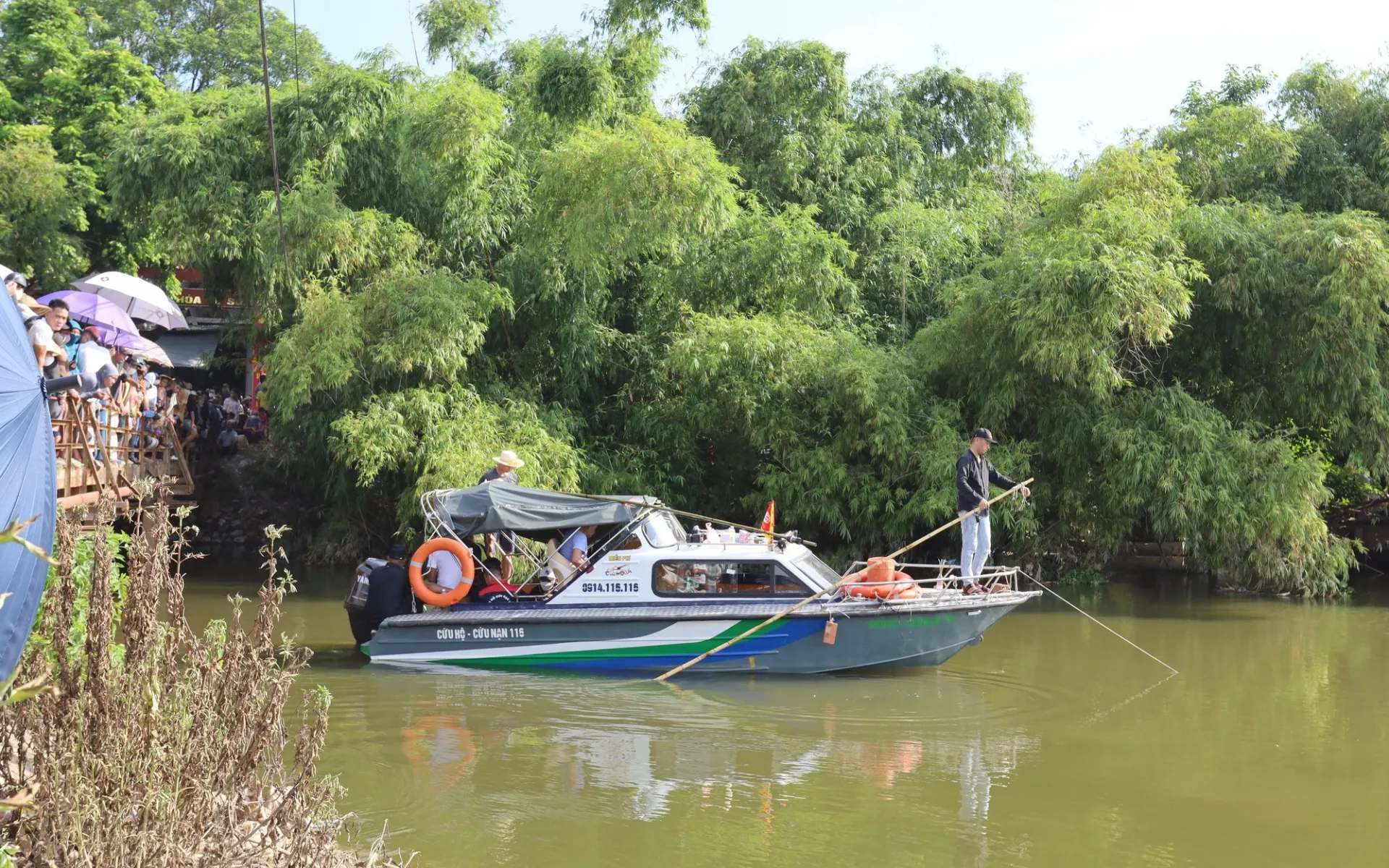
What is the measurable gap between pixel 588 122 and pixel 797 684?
10771 mm

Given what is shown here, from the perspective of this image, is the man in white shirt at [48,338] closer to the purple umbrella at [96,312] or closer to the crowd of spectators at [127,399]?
the crowd of spectators at [127,399]

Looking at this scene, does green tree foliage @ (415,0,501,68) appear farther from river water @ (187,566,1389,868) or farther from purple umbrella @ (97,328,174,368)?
river water @ (187,566,1389,868)

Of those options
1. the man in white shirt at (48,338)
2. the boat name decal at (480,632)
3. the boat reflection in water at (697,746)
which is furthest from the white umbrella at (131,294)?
the boat reflection in water at (697,746)

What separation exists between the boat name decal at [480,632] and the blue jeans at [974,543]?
14.5 ft

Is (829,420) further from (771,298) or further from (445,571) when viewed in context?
(445,571)

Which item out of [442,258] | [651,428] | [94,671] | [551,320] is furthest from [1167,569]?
[94,671]

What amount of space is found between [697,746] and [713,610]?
249 cm

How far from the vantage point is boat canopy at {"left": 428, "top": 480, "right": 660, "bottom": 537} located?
1206cm

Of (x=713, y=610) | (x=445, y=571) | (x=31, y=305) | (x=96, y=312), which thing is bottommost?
(x=713, y=610)

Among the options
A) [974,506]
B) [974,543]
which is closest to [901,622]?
[974,543]

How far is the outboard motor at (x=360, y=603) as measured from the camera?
1248 centimetres

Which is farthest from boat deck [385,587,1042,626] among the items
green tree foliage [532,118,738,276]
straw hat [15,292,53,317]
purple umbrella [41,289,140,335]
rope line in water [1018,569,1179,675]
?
purple umbrella [41,289,140,335]

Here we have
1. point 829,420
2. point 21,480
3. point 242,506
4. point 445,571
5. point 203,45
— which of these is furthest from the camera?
point 203,45

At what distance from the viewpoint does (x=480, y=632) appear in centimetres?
1209
